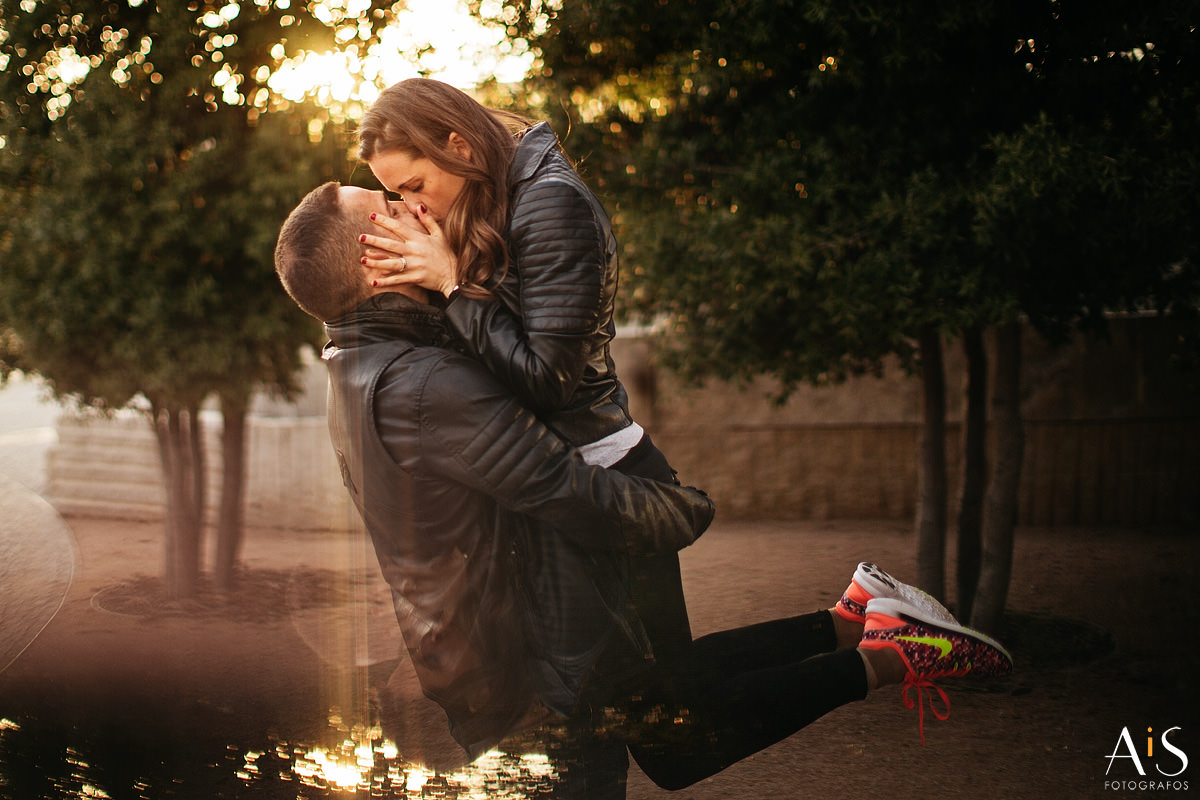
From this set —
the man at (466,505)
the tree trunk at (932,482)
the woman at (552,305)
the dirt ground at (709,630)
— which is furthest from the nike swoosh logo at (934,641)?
the tree trunk at (932,482)

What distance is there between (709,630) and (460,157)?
9.72 ft

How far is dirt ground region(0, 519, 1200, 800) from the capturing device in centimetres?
326

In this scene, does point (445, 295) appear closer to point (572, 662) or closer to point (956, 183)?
point (572, 662)

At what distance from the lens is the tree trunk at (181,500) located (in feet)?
17.5

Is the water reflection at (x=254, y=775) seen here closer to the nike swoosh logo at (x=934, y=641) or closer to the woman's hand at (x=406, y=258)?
the nike swoosh logo at (x=934, y=641)

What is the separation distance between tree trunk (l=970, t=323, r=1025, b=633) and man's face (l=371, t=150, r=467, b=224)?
2.89 metres

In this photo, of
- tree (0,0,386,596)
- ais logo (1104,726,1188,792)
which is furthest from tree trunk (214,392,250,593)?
ais logo (1104,726,1188,792)

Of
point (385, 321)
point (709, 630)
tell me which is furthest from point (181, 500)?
point (385, 321)

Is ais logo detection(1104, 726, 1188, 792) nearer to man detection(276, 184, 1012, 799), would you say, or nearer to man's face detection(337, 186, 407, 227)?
man detection(276, 184, 1012, 799)

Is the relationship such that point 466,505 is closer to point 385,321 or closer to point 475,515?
Answer: point 475,515

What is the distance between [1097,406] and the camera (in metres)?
6.48

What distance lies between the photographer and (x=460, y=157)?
2.19m

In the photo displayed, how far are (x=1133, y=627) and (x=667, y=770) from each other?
3.21m

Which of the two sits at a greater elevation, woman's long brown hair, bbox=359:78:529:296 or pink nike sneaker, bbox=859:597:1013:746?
woman's long brown hair, bbox=359:78:529:296
